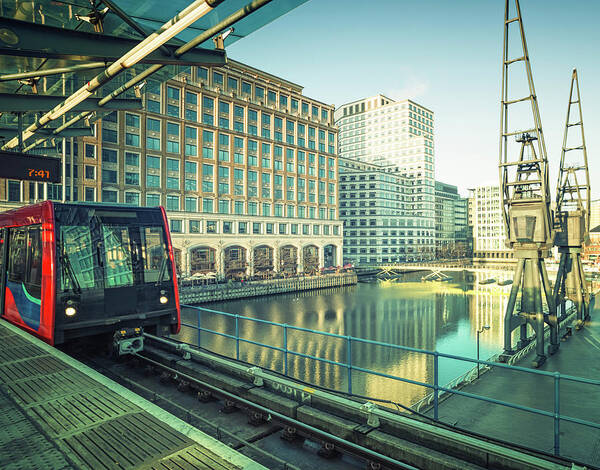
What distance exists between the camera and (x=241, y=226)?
60031 millimetres

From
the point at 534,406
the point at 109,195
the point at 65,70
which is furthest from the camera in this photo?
the point at 109,195

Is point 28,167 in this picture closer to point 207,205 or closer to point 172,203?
point 172,203

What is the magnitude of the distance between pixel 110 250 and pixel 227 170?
52.9 m

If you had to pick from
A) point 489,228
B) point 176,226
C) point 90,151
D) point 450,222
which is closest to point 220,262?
point 176,226

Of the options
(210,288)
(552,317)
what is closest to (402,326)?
(552,317)

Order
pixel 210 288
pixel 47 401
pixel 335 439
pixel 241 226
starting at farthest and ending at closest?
pixel 241 226 < pixel 210 288 < pixel 47 401 < pixel 335 439

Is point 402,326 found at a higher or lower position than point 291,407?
lower

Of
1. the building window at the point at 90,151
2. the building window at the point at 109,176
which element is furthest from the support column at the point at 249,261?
the building window at the point at 90,151

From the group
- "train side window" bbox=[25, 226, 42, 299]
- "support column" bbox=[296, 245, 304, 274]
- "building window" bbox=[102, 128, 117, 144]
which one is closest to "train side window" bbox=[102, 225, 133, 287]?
"train side window" bbox=[25, 226, 42, 299]

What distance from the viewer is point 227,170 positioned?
6012 centimetres

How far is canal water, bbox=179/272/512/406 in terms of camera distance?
965 inches

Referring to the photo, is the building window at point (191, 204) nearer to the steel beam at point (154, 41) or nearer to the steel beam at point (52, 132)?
the steel beam at point (52, 132)

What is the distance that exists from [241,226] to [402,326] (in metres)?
31.1

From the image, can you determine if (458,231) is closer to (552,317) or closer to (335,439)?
(552,317)
